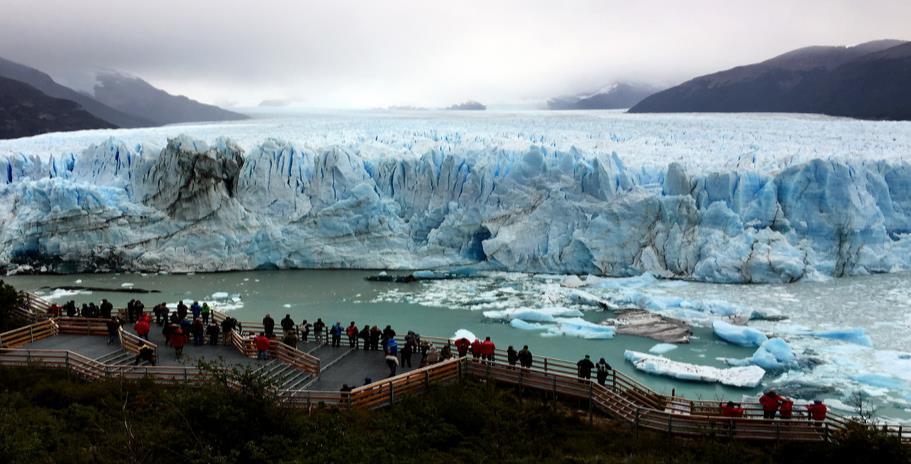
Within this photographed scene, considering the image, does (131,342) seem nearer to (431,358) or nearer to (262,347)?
(262,347)

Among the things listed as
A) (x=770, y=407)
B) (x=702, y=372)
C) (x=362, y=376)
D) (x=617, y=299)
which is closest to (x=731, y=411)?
(x=770, y=407)

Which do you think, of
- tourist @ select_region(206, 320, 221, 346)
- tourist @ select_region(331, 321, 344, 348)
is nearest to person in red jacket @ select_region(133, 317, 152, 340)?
tourist @ select_region(206, 320, 221, 346)

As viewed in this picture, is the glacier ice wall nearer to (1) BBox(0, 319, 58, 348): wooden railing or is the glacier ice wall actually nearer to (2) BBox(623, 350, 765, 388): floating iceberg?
(2) BBox(623, 350, 765, 388): floating iceberg

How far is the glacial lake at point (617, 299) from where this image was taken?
10.7 m

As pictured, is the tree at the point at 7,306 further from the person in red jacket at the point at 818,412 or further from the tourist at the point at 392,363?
the person in red jacket at the point at 818,412

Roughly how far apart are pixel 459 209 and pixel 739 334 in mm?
10222

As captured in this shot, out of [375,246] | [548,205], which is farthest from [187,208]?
[548,205]

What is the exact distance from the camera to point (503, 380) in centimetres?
867

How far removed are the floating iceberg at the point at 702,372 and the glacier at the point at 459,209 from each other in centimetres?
714

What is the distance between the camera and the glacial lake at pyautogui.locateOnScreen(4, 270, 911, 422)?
1069cm

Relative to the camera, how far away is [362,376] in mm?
8930

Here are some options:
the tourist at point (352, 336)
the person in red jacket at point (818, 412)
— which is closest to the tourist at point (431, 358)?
the tourist at point (352, 336)

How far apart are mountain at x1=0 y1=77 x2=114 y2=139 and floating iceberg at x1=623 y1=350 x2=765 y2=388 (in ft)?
139

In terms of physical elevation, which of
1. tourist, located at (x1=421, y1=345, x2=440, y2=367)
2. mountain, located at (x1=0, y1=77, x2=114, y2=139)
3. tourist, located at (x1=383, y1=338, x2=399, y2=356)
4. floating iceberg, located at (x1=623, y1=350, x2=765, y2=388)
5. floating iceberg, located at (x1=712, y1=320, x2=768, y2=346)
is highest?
mountain, located at (x1=0, y1=77, x2=114, y2=139)
